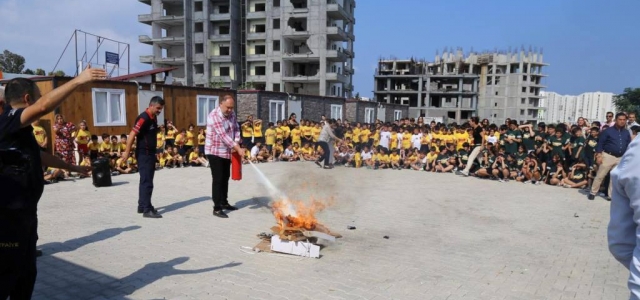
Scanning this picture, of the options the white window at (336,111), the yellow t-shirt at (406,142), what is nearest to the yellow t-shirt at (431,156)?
the yellow t-shirt at (406,142)

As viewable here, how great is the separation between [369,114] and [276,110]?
45.1 ft

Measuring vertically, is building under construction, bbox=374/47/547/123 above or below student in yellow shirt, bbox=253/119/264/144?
above

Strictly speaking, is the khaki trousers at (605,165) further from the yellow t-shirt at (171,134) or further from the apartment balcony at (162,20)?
the apartment balcony at (162,20)

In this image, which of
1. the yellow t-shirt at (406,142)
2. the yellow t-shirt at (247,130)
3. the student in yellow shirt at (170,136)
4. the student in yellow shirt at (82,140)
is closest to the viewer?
the student in yellow shirt at (82,140)

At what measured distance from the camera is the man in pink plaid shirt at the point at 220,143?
6988mm

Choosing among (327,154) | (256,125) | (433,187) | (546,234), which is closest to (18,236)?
(546,234)

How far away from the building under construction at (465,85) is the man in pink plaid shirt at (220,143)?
7875 cm

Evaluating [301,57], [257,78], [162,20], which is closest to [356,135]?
[301,57]

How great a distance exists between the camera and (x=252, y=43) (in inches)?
2313

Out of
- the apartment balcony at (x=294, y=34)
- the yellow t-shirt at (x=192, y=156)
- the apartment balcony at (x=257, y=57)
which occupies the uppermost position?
the apartment balcony at (x=294, y=34)

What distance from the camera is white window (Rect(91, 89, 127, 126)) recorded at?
1541 centimetres

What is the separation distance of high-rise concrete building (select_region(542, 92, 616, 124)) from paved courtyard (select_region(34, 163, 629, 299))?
488 feet

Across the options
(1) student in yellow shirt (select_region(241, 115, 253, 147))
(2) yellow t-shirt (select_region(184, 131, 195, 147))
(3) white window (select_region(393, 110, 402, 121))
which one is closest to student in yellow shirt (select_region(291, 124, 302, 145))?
(1) student in yellow shirt (select_region(241, 115, 253, 147))

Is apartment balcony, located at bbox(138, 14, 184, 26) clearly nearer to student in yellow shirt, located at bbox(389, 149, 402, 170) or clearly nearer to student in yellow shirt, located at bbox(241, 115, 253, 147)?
student in yellow shirt, located at bbox(241, 115, 253, 147)
